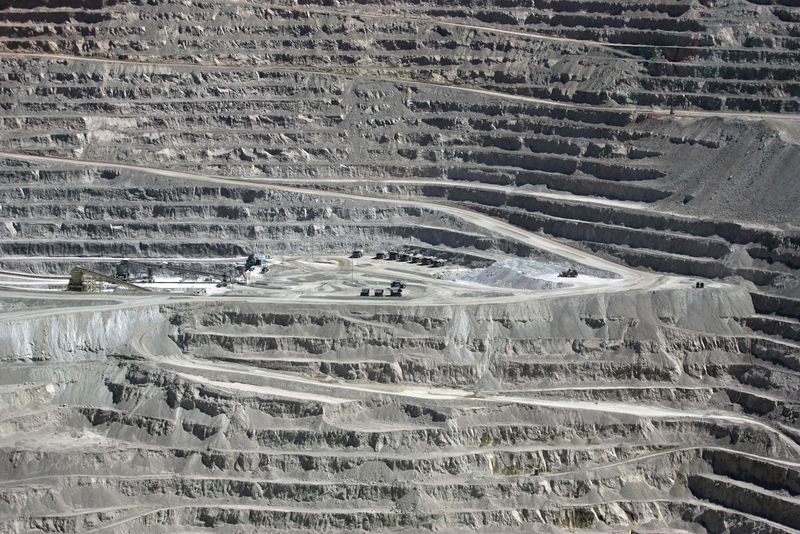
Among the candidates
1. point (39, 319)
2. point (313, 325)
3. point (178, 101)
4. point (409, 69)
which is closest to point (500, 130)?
point (409, 69)

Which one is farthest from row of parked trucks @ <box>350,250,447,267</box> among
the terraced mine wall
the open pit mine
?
the terraced mine wall

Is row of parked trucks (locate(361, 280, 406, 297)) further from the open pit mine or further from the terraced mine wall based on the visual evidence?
the terraced mine wall

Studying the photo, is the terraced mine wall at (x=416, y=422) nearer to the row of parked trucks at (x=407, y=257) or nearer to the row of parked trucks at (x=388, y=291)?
the row of parked trucks at (x=388, y=291)

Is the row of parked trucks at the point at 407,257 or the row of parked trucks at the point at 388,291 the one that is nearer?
the row of parked trucks at the point at 388,291

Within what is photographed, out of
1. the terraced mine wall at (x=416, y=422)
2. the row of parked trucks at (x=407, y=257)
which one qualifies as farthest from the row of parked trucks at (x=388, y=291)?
the row of parked trucks at (x=407, y=257)

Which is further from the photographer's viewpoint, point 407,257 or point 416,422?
point 407,257

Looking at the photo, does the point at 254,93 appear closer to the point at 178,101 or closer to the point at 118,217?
the point at 178,101

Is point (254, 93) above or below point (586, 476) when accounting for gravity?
above

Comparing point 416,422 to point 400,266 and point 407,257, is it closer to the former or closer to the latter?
point 400,266

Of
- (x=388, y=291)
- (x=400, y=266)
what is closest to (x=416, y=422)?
(x=388, y=291)
